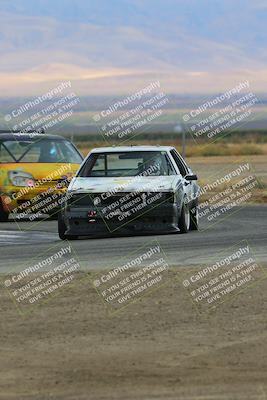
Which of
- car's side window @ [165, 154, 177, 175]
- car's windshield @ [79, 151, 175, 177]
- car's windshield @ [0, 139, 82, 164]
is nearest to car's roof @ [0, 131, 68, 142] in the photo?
car's windshield @ [0, 139, 82, 164]

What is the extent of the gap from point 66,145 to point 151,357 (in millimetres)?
16934

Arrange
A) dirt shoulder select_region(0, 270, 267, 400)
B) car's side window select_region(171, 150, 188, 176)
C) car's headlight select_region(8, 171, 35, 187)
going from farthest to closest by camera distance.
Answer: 1. car's headlight select_region(8, 171, 35, 187)
2. car's side window select_region(171, 150, 188, 176)
3. dirt shoulder select_region(0, 270, 267, 400)

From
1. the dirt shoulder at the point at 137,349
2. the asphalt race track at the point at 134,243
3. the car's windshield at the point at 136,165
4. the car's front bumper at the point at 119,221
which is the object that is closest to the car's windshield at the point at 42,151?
the asphalt race track at the point at 134,243

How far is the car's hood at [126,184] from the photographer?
19.9 metres

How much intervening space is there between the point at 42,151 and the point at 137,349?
16116 mm

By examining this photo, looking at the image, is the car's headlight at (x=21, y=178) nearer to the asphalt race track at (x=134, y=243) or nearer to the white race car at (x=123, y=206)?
the asphalt race track at (x=134, y=243)

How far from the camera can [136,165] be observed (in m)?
21.3

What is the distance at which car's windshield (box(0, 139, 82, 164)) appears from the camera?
85.5ft

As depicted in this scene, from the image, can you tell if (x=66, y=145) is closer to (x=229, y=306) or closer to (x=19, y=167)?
(x=19, y=167)

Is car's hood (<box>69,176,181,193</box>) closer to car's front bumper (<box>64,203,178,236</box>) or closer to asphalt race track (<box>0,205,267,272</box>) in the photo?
car's front bumper (<box>64,203,178,236</box>)

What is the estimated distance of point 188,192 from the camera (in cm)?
2097

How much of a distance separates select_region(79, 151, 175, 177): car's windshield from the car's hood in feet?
1.01

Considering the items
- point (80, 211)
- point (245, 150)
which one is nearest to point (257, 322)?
point (80, 211)

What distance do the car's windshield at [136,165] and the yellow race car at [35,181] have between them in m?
3.55
